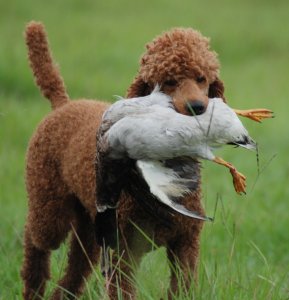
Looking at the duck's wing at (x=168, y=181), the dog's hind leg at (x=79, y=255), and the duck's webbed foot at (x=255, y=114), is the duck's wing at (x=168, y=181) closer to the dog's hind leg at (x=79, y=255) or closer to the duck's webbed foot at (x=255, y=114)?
the duck's webbed foot at (x=255, y=114)

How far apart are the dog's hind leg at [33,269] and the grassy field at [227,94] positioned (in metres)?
0.09

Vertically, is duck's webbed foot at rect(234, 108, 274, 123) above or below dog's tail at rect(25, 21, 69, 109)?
above

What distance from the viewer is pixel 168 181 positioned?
3670 millimetres

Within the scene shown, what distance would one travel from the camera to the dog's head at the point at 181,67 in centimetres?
389

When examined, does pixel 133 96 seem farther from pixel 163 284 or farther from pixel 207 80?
pixel 163 284

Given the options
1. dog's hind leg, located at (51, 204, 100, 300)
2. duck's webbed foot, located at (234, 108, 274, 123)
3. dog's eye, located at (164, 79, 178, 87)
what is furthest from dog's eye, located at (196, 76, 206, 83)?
dog's hind leg, located at (51, 204, 100, 300)

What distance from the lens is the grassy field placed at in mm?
4632

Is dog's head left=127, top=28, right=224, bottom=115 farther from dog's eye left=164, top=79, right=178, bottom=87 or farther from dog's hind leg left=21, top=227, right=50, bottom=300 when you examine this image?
dog's hind leg left=21, top=227, right=50, bottom=300

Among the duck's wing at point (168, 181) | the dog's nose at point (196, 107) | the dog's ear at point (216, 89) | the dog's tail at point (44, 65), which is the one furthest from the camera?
the dog's tail at point (44, 65)

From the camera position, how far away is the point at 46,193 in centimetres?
486

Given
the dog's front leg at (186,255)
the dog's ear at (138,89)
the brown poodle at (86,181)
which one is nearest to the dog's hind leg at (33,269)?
the brown poodle at (86,181)

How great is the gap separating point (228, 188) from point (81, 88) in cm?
376

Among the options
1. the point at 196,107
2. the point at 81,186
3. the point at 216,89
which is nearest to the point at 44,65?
the point at 81,186

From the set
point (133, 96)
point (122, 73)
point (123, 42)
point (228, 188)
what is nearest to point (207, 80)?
point (133, 96)
